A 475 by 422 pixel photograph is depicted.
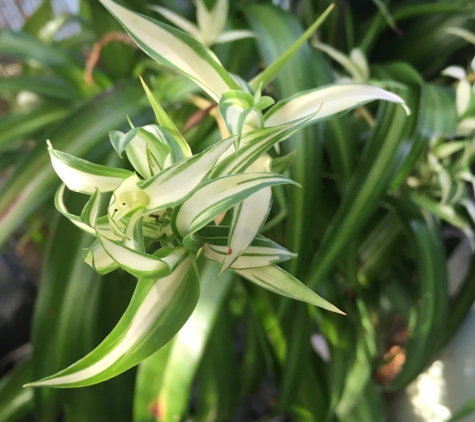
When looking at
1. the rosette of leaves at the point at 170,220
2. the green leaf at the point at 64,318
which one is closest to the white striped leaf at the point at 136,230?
the rosette of leaves at the point at 170,220

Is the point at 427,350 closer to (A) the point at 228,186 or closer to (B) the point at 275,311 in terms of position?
(B) the point at 275,311

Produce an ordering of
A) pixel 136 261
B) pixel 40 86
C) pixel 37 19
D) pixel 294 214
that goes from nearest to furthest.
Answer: pixel 136 261 < pixel 294 214 < pixel 40 86 < pixel 37 19

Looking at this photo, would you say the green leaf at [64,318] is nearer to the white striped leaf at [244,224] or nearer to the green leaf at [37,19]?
the white striped leaf at [244,224]

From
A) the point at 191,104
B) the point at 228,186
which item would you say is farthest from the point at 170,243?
the point at 191,104

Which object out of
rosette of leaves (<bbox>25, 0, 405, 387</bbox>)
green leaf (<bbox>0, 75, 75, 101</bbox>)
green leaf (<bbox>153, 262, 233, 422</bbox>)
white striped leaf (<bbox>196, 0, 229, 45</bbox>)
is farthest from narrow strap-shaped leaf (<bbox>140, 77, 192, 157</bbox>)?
green leaf (<bbox>0, 75, 75, 101</bbox>)

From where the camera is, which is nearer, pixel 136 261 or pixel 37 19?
pixel 136 261

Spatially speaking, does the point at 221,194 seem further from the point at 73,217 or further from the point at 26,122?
the point at 26,122

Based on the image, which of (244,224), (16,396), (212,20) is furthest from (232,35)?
(16,396)
